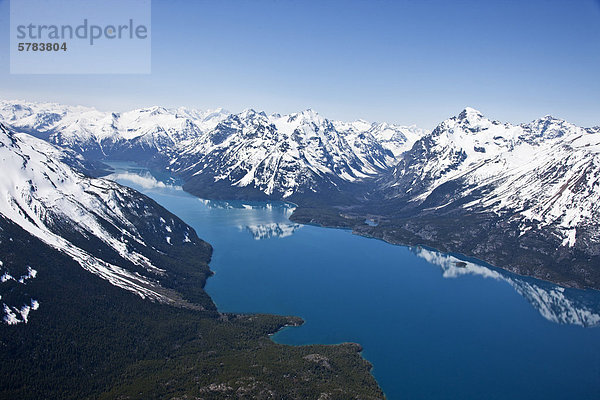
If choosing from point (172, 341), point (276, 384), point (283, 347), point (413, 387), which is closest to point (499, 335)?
point (413, 387)

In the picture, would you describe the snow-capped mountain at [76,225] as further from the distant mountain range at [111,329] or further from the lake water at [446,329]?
the lake water at [446,329]

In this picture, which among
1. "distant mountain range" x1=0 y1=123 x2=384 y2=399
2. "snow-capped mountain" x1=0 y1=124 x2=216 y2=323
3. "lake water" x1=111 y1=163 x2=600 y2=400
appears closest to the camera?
"distant mountain range" x1=0 y1=123 x2=384 y2=399

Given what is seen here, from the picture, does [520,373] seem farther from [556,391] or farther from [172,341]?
[172,341]

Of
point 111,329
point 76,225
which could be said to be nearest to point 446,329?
point 111,329

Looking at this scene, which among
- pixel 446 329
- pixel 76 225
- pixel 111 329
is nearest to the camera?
pixel 111 329

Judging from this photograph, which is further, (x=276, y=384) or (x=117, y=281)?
(x=117, y=281)

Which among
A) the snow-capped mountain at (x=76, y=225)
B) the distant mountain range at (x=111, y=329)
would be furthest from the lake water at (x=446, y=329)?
the snow-capped mountain at (x=76, y=225)

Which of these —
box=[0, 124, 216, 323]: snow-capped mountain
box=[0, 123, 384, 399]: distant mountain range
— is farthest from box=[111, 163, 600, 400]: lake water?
box=[0, 124, 216, 323]: snow-capped mountain

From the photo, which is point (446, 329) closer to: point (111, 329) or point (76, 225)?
point (111, 329)

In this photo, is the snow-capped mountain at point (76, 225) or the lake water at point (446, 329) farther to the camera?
the snow-capped mountain at point (76, 225)

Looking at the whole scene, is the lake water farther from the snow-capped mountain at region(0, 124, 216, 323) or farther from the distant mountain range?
the snow-capped mountain at region(0, 124, 216, 323)

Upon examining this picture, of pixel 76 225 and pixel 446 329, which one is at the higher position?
pixel 76 225
